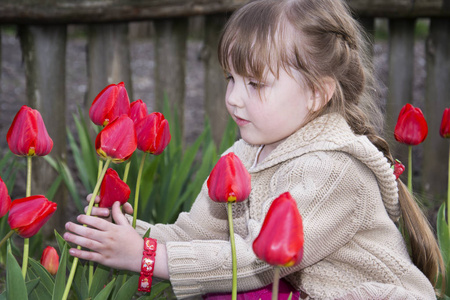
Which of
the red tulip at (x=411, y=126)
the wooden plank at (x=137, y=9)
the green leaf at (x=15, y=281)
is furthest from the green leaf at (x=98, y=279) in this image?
the wooden plank at (x=137, y=9)

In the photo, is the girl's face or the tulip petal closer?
the tulip petal

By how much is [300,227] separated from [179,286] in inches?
23.9

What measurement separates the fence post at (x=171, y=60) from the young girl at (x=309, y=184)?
1336mm

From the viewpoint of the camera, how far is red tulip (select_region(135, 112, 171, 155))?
1.32 m

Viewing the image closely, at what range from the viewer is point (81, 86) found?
618 cm

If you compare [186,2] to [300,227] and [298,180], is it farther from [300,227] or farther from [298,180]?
[300,227]

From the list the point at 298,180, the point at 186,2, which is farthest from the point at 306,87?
the point at 186,2

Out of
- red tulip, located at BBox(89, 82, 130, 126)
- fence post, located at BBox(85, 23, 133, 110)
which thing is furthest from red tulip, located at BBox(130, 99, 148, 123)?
fence post, located at BBox(85, 23, 133, 110)

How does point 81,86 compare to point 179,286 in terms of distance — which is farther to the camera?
point 81,86

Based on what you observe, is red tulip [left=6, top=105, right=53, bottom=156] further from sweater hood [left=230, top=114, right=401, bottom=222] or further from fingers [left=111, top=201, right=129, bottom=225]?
sweater hood [left=230, top=114, right=401, bottom=222]

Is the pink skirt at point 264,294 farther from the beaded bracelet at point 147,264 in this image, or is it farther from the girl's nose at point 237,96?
the girl's nose at point 237,96

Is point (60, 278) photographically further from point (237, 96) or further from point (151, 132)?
point (237, 96)

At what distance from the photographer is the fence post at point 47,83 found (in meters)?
2.68

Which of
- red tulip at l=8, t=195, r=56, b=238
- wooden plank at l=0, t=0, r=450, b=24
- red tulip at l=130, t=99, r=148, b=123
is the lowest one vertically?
red tulip at l=8, t=195, r=56, b=238
